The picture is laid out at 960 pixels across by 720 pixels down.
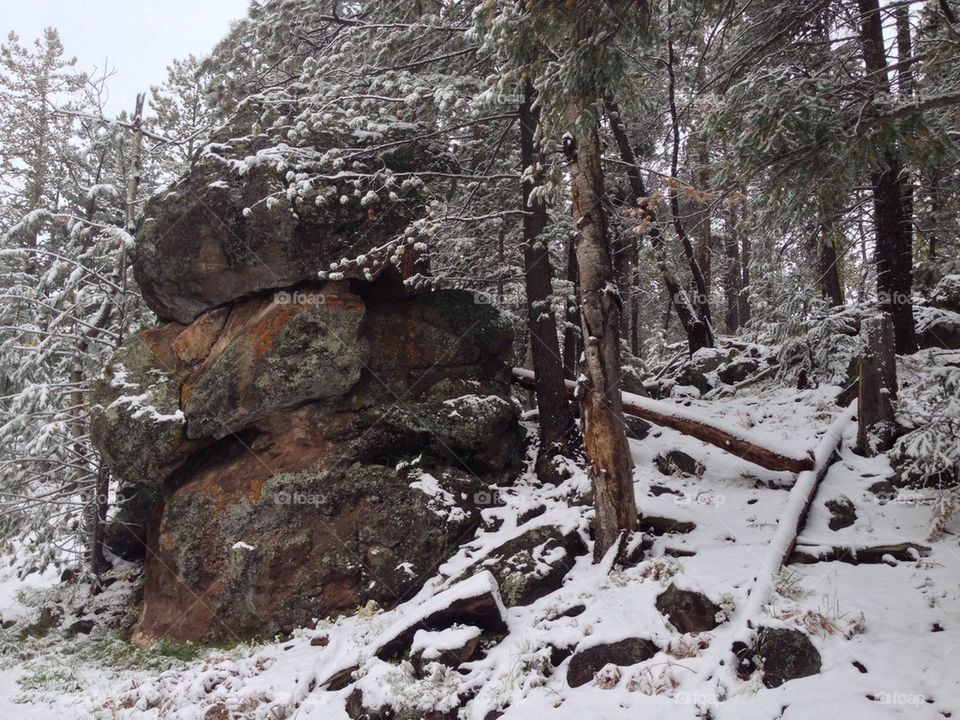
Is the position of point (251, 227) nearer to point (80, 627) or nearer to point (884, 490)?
point (80, 627)

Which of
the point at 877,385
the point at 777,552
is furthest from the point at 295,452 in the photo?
the point at 877,385

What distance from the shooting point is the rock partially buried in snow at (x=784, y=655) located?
14.9ft

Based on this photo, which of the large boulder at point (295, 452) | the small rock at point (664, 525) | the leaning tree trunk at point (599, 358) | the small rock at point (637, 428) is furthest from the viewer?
the small rock at point (637, 428)

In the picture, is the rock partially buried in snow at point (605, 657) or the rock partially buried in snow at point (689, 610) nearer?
the rock partially buried in snow at point (605, 657)

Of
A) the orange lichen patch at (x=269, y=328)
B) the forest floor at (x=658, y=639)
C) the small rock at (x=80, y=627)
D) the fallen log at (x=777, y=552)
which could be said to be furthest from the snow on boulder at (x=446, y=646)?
the small rock at (x=80, y=627)

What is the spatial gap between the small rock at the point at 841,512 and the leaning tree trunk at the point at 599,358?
2.27 metres

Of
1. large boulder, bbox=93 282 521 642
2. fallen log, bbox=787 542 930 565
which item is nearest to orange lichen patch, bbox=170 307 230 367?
large boulder, bbox=93 282 521 642

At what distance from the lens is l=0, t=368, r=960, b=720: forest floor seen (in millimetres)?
4500

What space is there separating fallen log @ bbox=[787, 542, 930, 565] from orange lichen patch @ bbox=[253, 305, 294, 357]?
741 centimetres

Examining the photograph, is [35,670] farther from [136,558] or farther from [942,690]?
[942,690]

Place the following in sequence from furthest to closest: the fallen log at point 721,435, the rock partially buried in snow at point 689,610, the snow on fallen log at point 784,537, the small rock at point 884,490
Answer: the fallen log at point 721,435
the small rock at point 884,490
the rock partially buried in snow at point 689,610
the snow on fallen log at point 784,537

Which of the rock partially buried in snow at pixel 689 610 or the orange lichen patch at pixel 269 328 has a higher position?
the orange lichen patch at pixel 269 328

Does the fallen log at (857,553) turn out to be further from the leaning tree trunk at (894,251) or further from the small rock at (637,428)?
the leaning tree trunk at (894,251)

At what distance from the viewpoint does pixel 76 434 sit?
42.0ft
